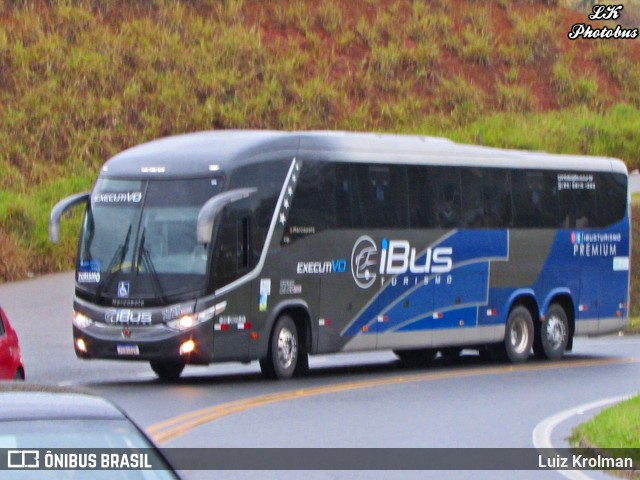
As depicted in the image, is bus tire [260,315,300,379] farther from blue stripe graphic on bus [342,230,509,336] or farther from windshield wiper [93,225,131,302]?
windshield wiper [93,225,131,302]

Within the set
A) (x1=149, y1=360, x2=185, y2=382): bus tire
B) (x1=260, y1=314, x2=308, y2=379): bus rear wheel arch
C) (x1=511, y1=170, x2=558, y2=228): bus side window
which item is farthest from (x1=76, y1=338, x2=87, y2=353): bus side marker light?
(x1=511, y1=170, x2=558, y2=228): bus side window

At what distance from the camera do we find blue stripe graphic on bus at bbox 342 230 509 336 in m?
21.3

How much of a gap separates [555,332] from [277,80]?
2260 centimetres

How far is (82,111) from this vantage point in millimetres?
39625

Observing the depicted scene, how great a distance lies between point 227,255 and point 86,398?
12.8 metres

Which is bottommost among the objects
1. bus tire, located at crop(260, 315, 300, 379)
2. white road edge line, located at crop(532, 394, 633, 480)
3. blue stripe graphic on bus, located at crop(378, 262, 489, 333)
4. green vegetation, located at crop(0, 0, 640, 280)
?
white road edge line, located at crop(532, 394, 633, 480)

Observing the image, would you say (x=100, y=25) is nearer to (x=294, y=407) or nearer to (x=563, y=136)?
(x=563, y=136)

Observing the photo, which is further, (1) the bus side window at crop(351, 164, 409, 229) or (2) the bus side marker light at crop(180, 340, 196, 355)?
(1) the bus side window at crop(351, 164, 409, 229)

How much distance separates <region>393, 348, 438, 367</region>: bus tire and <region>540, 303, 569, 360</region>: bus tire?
6.18 feet

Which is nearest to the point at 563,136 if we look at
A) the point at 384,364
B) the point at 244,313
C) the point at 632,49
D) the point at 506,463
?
the point at 632,49

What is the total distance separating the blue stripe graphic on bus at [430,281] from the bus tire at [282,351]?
1067 millimetres

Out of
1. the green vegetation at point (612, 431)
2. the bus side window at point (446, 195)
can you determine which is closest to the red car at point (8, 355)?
the green vegetation at point (612, 431)

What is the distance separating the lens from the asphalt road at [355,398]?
13780 mm

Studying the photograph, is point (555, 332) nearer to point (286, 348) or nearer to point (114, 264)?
point (286, 348)
